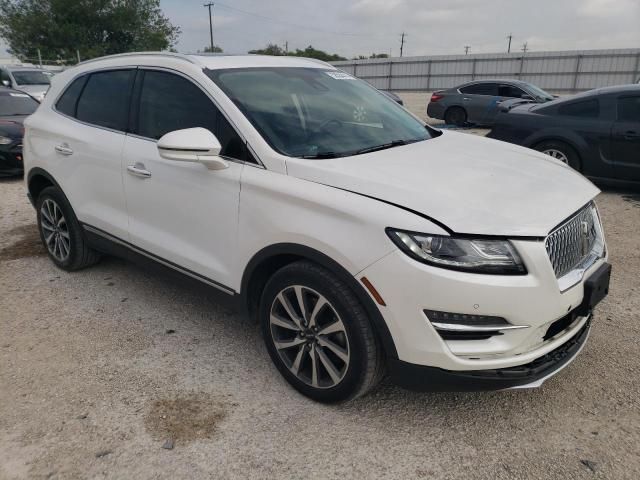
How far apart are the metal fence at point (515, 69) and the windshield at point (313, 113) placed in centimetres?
3334

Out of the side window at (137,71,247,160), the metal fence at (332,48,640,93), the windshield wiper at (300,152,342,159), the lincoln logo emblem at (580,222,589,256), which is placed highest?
the metal fence at (332,48,640,93)

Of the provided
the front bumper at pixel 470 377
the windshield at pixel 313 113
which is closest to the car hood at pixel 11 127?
the windshield at pixel 313 113

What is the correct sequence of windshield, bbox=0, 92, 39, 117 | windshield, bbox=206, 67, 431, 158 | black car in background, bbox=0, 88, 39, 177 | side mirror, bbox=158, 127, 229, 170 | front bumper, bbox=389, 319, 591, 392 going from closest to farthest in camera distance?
front bumper, bbox=389, 319, 591, 392 → side mirror, bbox=158, 127, 229, 170 → windshield, bbox=206, 67, 431, 158 → black car in background, bbox=0, 88, 39, 177 → windshield, bbox=0, 92, 39, 117

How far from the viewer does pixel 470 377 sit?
7.64 ft

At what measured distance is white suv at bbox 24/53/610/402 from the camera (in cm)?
226

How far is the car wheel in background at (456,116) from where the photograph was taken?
16.2 metres

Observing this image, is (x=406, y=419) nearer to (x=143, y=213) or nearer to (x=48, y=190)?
(x=143, y=213)

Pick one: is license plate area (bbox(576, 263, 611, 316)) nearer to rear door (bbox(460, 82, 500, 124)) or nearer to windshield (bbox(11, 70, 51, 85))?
rear door (bbox(460, 82, 500, 124))

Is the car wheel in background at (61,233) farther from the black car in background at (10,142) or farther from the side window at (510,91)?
the side window at (510,91)

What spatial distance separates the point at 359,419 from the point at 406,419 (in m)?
0.24

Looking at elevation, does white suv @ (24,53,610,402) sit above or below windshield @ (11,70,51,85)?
below

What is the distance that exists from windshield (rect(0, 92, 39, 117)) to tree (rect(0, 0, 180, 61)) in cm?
3648

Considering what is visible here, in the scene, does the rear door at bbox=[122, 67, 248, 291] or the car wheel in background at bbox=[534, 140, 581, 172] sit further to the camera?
the car wheel in background at bbox=[534, 140, 581, 172]

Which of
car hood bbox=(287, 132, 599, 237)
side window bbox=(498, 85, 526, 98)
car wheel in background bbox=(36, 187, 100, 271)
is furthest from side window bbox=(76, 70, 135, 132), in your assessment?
side window bbox=(498, 85, 526, 98)
